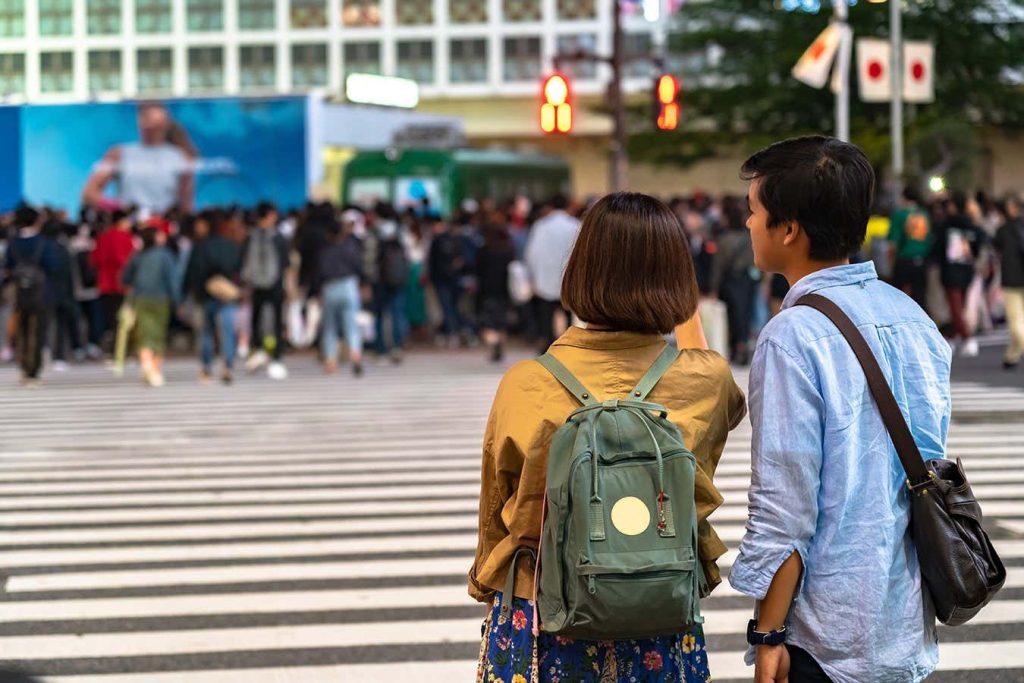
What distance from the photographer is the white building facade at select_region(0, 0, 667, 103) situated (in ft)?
232

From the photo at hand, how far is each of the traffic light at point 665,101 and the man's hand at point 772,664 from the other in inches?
825

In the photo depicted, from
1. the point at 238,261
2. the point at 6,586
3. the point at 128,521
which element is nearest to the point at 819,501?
the point at 6,586

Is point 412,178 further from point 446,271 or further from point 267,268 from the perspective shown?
point 267,268

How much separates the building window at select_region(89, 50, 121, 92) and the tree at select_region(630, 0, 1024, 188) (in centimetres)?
2746

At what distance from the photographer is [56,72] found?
72.0 metres

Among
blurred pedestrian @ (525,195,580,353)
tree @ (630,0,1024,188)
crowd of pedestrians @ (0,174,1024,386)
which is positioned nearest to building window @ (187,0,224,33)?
tree @ (630,0,1024,188)

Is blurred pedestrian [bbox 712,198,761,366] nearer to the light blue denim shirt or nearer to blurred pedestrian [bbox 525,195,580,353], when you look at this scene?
blurred pedestrian [bbox 525,195,580,353]

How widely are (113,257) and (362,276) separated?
3.61 m

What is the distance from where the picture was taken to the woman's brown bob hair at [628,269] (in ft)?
10.2

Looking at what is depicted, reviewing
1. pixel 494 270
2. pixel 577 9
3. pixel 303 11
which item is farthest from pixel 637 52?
pixel 494 270

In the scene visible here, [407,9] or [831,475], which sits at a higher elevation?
[407,9]

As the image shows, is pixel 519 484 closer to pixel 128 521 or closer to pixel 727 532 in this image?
pixel 727 532

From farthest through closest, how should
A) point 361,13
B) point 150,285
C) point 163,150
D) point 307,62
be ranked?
point 307,62 → point 361,13 → point 163,150 → point 150,285

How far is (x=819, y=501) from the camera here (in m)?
3.00
